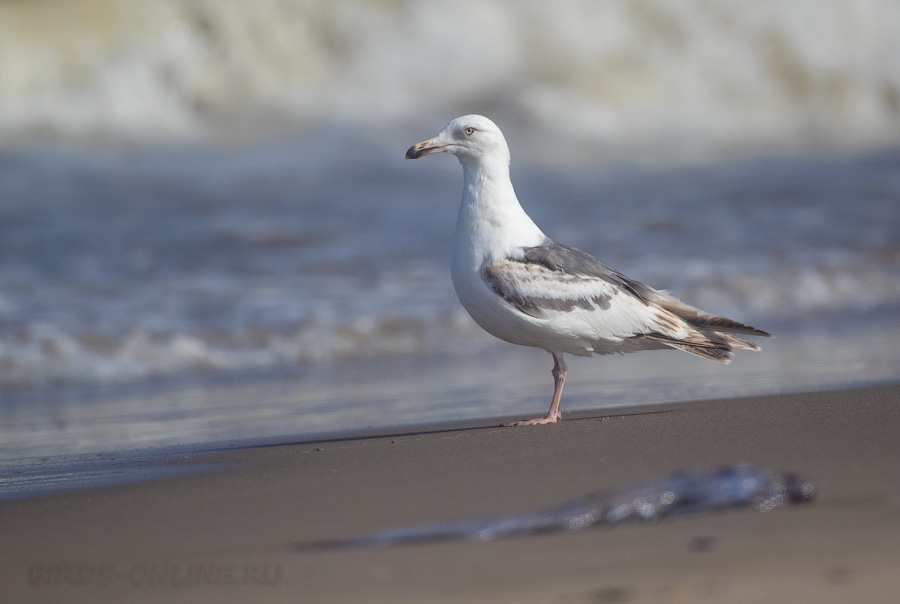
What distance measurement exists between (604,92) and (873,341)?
9.72 meters

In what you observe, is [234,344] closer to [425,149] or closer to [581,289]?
[425,149]

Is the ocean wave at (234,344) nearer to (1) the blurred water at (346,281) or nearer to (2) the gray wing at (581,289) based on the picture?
(1) the blurred water at (346,281)

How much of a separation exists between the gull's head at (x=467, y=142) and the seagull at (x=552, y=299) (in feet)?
0.50

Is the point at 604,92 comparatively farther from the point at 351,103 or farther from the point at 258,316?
the point at 258,316

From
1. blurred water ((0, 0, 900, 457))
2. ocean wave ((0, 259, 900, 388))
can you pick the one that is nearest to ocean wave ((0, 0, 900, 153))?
blurred water ((0, 0, 900, 457))

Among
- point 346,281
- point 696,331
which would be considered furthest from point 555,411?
point 346,281

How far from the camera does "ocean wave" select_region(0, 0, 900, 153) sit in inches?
537

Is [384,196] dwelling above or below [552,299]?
above

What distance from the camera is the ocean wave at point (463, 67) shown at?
13.6m

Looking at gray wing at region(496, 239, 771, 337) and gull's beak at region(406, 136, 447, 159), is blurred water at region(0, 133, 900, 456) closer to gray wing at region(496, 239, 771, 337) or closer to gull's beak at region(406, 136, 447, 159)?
gray wing at region(496, 239, 771, 337)

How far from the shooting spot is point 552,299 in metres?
4.43

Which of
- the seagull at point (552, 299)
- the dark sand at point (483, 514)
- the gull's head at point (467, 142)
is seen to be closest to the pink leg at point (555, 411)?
the seagull at point (552, 299)

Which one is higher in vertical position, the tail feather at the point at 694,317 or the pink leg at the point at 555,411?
the tail feather at the point at 694,317

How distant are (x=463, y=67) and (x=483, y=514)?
13372 mm
